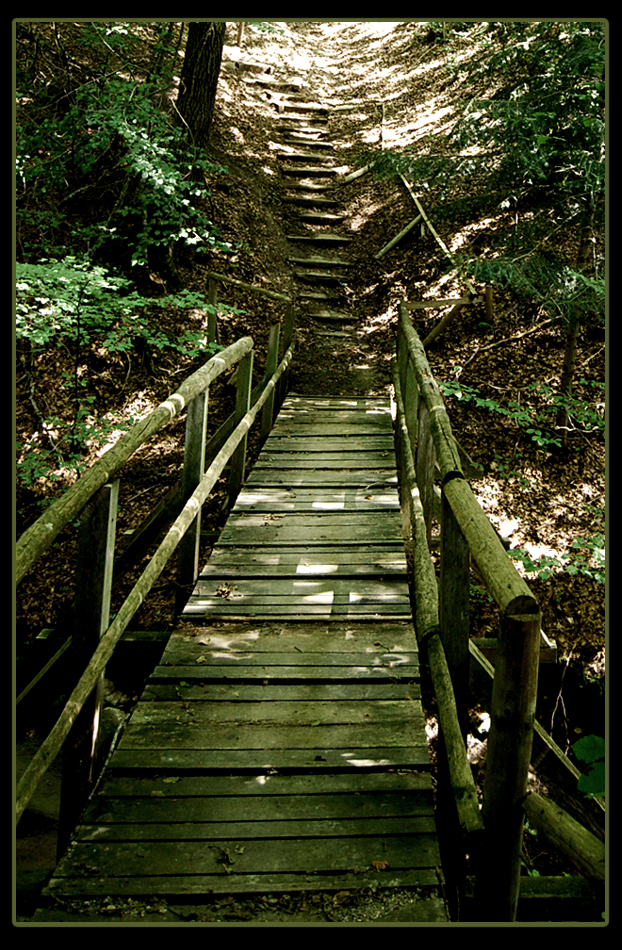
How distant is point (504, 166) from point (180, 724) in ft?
22.3

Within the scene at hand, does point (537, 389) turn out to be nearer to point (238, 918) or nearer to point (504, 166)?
point (504, 166)

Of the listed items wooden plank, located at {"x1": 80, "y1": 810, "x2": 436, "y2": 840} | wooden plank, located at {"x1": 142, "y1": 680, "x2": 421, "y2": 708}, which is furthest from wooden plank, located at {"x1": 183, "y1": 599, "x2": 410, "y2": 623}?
wooden plank, located at {"x1": 80, "y1": 810, "x2": 436, "y2": 840}

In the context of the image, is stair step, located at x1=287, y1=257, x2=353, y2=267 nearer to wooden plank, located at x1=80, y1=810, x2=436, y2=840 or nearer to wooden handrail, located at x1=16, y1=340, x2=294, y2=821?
wooden handrail, located at x1=16, y1=340, x2=294, y2=821

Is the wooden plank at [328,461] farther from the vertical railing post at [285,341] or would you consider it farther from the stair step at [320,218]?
the stair step at [320,218]

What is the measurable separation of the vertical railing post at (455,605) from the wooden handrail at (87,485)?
134 centimetres

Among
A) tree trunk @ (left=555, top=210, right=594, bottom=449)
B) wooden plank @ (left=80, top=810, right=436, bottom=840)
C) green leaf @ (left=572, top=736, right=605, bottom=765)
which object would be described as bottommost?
wooden plank @ (left=80, top=810, right=436, bottom=840)

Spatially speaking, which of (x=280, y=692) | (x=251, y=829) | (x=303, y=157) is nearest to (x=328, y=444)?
(x=280, y=692)

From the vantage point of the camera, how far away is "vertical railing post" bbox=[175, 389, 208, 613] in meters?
4.02

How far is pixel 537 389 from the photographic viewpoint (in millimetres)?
8289

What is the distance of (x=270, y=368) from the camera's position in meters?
7.18

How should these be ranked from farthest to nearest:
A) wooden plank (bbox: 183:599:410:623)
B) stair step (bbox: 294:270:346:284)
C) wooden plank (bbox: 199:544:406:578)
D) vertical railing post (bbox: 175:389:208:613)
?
stair step (bbox: 294:270:346:284) → wooden plank (bbox: 199:544:406:578) → vertical railing post (bbox: 175:389:208:613) → wooden plank (bbox: 183:599:410:623)

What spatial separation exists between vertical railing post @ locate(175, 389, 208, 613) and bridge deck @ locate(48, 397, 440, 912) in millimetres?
171

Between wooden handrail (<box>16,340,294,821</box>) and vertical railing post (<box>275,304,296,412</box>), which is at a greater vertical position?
vertical railing post (<box>275,304,296,412</box>)
